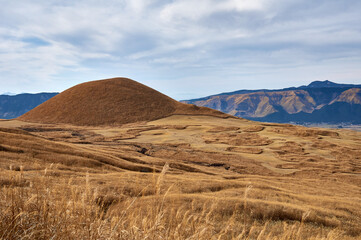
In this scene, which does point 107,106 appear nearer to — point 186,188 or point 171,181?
point 171,181

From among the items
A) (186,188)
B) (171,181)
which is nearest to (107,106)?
(171,181)

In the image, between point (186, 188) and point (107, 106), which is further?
point (107, 106)

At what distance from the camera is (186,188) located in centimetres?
1280

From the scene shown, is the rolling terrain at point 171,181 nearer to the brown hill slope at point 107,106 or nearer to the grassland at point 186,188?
the grassland at point 186,188

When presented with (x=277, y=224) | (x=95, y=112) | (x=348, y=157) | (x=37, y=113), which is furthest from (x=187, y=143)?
(x=37, y=113)

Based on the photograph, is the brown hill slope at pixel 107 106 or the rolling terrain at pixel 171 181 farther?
the brown hill slope at pixel 107 106

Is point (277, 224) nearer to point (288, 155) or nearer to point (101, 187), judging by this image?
point (101, 187)

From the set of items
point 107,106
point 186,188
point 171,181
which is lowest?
point 186,188

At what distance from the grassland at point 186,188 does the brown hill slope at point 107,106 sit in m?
21.1

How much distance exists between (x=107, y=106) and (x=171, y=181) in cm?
7234

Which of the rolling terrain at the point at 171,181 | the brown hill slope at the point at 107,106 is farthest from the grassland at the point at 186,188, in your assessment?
the brown hill slope at the point at 107,106

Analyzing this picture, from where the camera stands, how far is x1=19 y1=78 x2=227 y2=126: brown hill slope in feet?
247

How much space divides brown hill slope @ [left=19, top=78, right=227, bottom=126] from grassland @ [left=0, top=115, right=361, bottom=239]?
69.3 feet

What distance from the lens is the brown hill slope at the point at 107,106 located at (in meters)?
75.4
